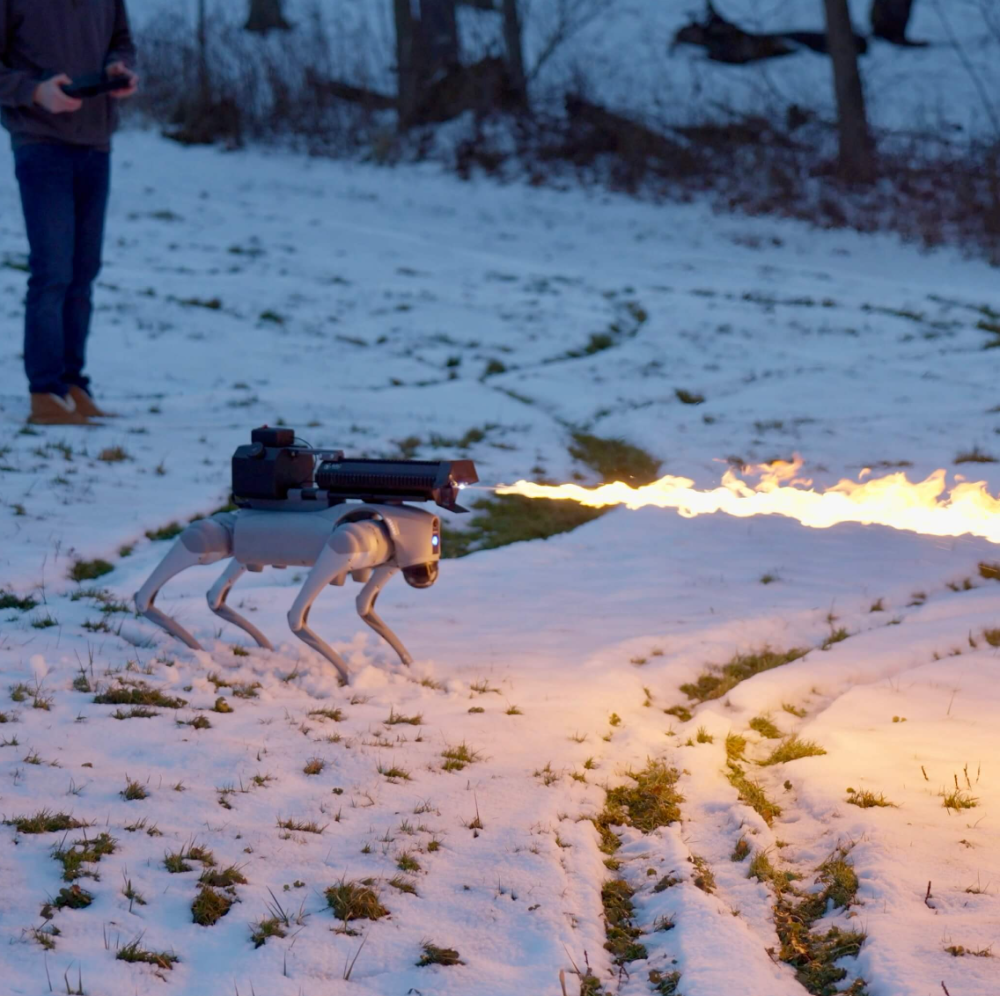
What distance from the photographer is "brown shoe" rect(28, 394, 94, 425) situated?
7773 mm

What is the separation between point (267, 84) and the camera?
70.3 feet

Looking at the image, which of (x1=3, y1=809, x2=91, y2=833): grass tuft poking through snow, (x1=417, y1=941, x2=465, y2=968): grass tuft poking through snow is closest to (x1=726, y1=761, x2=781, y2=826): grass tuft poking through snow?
(x1=417, y1=941, x2=465, y2=968): grass tuft poking through snow

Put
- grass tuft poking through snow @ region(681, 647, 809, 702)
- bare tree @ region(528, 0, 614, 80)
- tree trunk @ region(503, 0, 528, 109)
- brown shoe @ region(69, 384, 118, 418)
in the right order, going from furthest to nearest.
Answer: bare tree @ region(528, 0, 614, 80) → tree trunk @ region(503, 0, 528, 109) → brown shoe @ region(69, 384, 118, 418) → grass tuft poking through snow @ region(681, 647, 809, 702)

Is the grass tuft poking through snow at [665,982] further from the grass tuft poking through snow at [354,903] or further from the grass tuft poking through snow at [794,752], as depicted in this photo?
the grass tuft poking through snow at [794,752]

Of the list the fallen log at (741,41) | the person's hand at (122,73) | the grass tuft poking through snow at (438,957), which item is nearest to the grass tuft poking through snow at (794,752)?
the grass tuft poking through snow at (438,957)

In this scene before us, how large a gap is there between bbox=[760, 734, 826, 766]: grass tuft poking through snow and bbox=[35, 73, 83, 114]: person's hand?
5.44 metres

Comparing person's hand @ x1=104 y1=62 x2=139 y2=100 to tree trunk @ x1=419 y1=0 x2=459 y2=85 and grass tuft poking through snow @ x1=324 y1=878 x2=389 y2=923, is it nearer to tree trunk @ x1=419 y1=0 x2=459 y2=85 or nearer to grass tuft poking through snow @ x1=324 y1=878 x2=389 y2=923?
grass tuft poking through snow @ x1=324 y1=878 x2=389 y2=923

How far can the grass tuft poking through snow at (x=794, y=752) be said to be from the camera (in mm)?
4027

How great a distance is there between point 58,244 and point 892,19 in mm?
23934

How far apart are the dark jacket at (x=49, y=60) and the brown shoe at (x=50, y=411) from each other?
1.65 meters

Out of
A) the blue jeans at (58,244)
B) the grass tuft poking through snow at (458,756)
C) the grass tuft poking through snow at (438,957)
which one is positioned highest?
the blue jeans at (58,244)

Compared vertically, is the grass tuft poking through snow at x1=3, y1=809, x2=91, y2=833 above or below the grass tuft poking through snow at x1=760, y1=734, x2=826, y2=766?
above

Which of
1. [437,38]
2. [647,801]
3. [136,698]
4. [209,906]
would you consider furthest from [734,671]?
[437,38]

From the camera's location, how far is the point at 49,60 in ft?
23.1
